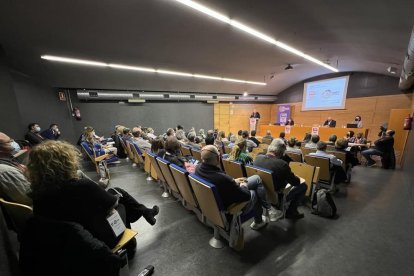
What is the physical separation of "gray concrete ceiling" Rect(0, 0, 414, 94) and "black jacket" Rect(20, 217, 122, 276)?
3334 millimetres

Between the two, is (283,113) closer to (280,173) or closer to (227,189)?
(280,173)

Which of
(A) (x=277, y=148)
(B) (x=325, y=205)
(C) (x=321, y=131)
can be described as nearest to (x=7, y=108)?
(A) (x=277, y=148)

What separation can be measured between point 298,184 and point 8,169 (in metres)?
2.96

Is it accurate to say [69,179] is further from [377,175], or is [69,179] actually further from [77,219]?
[377,175]

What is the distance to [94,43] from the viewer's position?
387 centimetres

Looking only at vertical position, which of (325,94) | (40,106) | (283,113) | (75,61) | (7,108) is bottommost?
(283,113)

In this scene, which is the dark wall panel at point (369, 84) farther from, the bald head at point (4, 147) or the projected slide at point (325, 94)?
the bald head at point (4, 147)

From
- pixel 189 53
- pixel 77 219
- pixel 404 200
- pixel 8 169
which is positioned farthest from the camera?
pixel 189 53

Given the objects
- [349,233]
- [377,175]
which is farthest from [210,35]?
[377,175]

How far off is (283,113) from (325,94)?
2717mm

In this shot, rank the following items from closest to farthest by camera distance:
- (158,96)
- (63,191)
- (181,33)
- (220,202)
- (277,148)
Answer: (63,191), (220,202), (277,148), (181,33), (158,96)

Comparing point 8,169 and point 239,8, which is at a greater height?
point 239,8

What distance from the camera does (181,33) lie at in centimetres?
376

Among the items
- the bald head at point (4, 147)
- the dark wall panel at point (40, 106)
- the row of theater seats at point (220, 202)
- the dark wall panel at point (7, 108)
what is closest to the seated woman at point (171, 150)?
the row of theater seats at point (220, 202)
